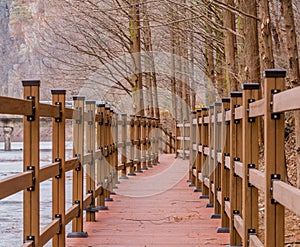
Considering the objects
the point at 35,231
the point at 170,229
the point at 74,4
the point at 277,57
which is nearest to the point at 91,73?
the point at 74,4

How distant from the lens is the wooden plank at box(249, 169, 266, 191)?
3.27 m

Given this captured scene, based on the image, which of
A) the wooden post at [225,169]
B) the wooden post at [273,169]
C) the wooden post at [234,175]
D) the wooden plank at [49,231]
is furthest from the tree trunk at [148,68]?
the wooden post at [273,169]

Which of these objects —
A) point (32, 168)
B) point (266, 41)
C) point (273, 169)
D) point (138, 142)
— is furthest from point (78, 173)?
point (138, 142)

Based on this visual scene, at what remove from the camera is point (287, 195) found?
2.57 m

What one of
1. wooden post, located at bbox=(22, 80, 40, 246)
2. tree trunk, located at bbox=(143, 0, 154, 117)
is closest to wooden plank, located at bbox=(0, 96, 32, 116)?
wooden post, located at bbox=(22, 80, 40, 246)

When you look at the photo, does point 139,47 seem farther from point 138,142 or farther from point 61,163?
point 61,163

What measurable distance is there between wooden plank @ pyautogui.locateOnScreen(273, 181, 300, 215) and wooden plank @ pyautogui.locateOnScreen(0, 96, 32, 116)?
1381mm

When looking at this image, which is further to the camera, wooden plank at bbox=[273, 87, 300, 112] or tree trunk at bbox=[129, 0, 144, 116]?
tree trunk at bbox=[129, 0, 144, 116]

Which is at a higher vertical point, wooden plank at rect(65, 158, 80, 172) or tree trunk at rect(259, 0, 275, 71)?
tree trunk at rect(259, 0, 275, 71)

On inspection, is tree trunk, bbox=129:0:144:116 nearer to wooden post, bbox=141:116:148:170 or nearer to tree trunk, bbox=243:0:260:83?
wooden post, bbox=141:116:148:170

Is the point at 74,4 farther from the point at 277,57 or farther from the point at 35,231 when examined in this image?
the point at 35,231

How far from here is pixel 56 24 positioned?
2080 centimetres

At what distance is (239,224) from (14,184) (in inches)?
77.4

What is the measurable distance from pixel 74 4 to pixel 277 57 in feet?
25.9
